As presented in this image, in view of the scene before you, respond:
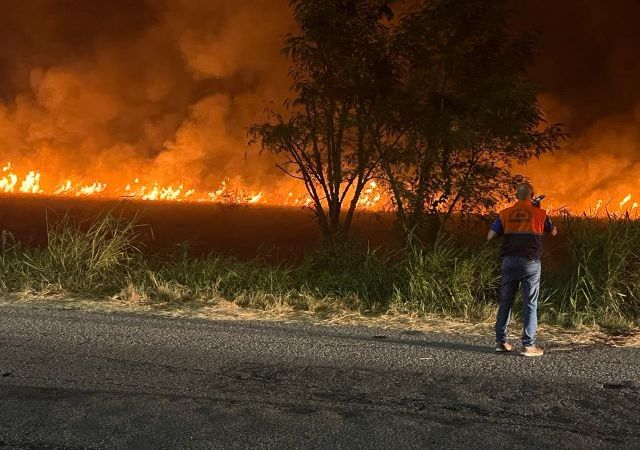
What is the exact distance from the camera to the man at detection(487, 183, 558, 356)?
6.78 m

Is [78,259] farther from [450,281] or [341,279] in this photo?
[450,281]

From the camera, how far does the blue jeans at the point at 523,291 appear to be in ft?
22.0

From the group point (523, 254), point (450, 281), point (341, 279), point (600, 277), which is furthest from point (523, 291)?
point (341, 279)

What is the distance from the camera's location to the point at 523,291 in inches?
271

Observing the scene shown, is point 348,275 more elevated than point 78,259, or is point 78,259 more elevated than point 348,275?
point 348,275

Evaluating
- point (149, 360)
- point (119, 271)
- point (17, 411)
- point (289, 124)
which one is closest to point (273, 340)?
point (149, 360)

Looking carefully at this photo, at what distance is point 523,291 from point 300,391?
2.82 meters

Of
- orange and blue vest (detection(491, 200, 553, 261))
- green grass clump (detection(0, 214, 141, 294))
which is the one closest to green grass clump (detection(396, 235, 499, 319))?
orange and blue vest (detection(491, 200, 553, 261))

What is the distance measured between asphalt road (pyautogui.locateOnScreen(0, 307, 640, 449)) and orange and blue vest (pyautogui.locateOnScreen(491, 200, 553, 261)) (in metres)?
1.00

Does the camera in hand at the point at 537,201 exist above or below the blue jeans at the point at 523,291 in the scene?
above

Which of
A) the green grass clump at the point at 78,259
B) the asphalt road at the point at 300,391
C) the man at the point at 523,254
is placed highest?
the man at the point at 523,254

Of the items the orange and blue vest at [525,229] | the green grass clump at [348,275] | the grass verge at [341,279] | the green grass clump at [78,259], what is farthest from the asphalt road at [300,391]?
the green grass clump at [78,259]

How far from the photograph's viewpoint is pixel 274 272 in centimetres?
1109

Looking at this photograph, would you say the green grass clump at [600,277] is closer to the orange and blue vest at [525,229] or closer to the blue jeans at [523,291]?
the blue jeans at [523,291]
